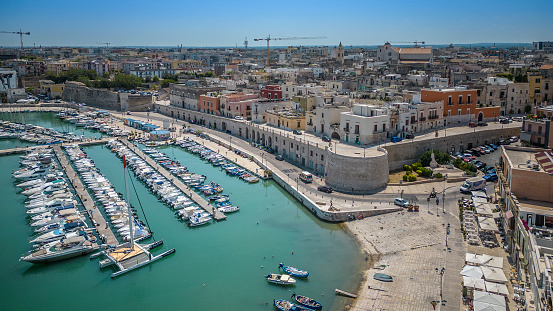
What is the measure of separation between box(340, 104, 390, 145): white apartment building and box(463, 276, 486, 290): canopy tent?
1521 centimetres

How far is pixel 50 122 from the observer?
52250 mm

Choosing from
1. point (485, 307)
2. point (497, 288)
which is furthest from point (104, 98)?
point (485, 307)

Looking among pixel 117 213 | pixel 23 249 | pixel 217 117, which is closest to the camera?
pixel 23 249

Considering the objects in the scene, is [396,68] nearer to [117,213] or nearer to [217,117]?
[217,117]

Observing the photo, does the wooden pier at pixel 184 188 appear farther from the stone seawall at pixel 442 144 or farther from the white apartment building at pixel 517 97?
the white apartment building at pixel 517 97

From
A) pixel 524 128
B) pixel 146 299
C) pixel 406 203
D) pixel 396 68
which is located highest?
pixel 396 68

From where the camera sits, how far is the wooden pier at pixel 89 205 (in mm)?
21219

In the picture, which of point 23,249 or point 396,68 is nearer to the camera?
point 23,249

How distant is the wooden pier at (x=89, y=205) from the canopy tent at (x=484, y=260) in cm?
1489

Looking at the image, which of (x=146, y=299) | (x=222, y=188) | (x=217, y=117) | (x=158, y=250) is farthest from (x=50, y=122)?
(x=146, y=299)

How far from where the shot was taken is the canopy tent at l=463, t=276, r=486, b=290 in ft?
49.4

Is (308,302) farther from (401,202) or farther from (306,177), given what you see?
(306,177)

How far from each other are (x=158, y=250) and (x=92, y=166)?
46.3ft

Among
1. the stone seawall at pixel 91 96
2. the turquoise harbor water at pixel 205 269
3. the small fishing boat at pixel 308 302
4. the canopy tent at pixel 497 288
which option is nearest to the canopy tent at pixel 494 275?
the canopy tent at pixel 497 288
